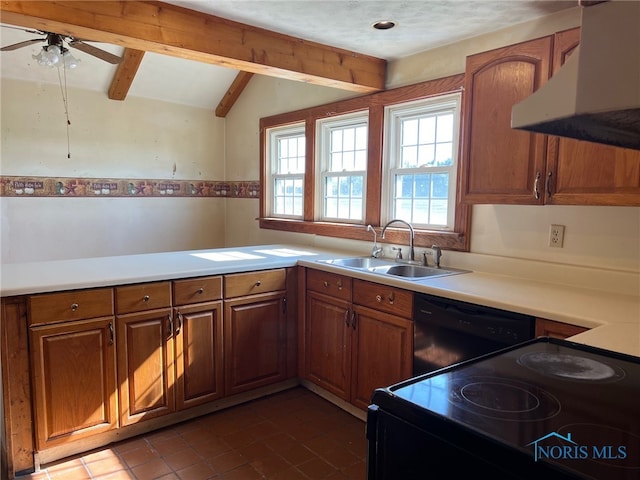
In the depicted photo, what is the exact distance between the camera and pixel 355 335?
269 cm

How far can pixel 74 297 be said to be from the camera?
7.21 feet

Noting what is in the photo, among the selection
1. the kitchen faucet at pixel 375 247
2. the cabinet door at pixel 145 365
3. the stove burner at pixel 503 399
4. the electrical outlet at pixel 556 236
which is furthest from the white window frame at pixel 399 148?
the stove burner at pixel 503 399

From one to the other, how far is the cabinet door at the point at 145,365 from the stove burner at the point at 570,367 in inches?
74.7

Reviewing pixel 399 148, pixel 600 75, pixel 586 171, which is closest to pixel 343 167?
pixel 399 148

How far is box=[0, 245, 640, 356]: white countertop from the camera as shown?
1.67 meters

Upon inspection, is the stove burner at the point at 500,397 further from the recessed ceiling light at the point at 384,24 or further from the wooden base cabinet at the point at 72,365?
the recessed ceiling light at the point at 384,24

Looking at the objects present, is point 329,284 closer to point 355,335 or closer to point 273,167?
point 355,335

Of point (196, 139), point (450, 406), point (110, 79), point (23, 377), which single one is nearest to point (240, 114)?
point (196, 139)

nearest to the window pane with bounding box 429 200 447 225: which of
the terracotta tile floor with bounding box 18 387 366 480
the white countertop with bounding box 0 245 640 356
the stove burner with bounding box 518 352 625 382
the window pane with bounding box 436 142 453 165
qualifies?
the window pane with bounding box 436 142 453 165

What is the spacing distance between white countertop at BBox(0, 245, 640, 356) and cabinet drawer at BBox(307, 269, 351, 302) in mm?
52

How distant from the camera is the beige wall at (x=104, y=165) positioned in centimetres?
408

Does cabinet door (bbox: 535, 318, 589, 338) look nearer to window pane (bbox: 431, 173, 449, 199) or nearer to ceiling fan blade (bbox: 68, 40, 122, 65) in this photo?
window pane (bbox: 431, 173, 449, 199)

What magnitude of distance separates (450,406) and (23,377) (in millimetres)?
2051

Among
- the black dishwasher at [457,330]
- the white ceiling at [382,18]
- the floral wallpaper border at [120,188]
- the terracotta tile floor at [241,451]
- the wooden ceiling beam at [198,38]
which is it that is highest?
the white ceiling at [382,18]
